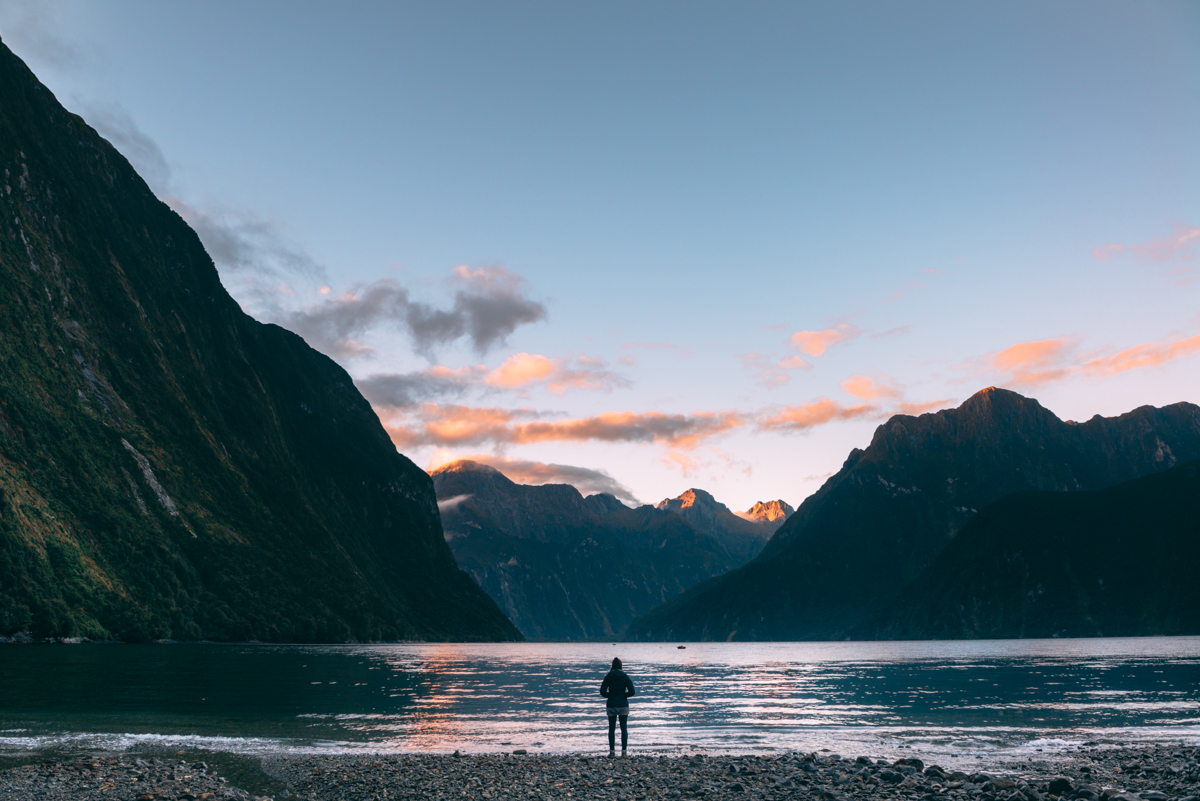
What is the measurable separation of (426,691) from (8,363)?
182 metres

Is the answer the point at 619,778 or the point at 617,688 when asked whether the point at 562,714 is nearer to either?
the point at 617,688

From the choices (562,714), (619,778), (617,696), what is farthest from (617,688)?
(562,714)

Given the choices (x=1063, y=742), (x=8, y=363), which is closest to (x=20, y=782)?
(x=1063, y=742)

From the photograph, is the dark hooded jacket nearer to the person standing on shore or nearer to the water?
the person standing on shore

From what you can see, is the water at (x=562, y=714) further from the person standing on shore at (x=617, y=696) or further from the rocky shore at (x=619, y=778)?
the rocky shore at (x=619, y=778)

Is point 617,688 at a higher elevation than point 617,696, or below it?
higher

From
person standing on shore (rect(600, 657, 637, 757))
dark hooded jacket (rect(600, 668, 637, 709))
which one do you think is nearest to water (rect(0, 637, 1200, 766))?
person standing on shore (rect(600, 657, 637, 757))

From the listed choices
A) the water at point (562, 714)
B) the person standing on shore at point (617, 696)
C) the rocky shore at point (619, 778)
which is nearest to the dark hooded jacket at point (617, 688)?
the person standing on shore at point (617, 696)

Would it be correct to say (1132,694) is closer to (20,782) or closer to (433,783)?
(433,783)

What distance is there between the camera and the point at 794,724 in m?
45.4

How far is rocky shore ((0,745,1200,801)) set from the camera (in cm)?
2423

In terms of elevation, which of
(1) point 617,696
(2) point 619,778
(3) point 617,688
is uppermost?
(3) point 617,688

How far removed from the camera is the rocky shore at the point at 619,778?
79.5 ft

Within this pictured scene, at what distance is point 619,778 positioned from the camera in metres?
27.3
